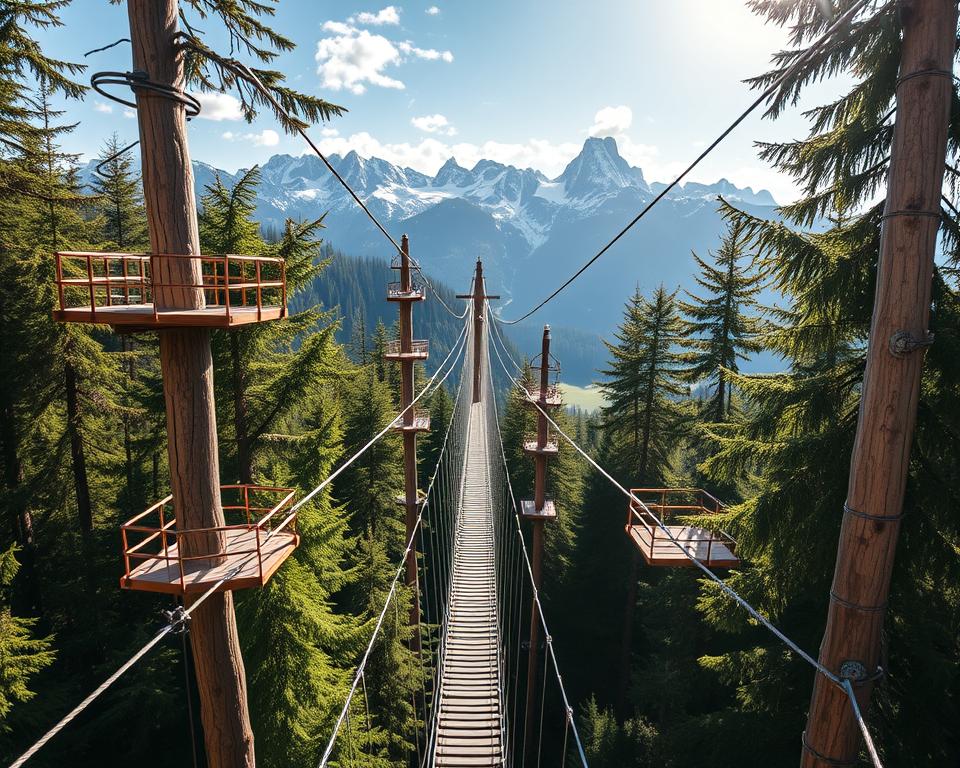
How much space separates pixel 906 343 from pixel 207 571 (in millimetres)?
4511

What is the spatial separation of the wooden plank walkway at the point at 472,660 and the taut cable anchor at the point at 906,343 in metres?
9.25

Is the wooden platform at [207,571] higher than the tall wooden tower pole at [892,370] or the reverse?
the reverse

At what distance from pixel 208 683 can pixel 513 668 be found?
17.1 meters

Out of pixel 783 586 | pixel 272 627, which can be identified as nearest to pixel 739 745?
pixel 783 586

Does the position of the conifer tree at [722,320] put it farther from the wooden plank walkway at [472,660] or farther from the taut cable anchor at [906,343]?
the taut cable anchor at [906,343]

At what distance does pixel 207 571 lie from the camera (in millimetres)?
3629

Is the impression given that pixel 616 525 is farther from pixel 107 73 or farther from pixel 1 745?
pixel 107 73

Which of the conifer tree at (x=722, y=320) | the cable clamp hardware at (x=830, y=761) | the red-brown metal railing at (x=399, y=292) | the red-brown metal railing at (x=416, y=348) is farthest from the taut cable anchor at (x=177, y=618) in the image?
the conifer tree at (x=722, y=320)

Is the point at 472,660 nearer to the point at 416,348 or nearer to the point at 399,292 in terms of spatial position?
the point at 416,348

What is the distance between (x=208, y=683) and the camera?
3785mm

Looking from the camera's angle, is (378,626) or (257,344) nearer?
(378,626)

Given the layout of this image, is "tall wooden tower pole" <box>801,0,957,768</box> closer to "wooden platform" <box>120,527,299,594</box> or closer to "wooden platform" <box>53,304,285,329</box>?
"wooden platform" <box>120,527,299,594</box>

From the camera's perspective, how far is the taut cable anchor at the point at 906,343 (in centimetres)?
261

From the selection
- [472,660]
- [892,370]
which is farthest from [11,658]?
[892,370]
